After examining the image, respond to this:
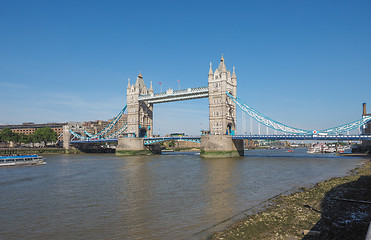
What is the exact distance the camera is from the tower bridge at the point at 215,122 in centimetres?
6419

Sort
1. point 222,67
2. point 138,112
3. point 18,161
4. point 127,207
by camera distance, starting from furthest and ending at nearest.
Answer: point 138,112
point 222,67
point 18,161
point 127,207

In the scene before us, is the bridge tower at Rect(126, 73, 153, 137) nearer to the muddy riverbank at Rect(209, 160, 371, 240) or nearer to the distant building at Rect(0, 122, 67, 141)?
the muddy riverbank at Rect(209, 160, 371, 240)

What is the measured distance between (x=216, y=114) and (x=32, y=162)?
40.3m

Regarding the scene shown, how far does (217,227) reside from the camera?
44.1 feet

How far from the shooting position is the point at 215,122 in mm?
69875

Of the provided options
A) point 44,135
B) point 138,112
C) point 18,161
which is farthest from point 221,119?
point 44,135

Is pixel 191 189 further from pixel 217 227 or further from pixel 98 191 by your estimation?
pixel 217 227

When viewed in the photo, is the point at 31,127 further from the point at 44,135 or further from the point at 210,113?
the point at 210,113

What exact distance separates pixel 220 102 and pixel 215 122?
495 centimetres

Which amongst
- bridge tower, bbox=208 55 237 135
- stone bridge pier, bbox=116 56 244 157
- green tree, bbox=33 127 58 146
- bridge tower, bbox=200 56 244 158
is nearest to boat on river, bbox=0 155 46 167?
stone bridge pier, bbox=116 56 244 157

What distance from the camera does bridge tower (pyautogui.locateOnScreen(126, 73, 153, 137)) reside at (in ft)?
283

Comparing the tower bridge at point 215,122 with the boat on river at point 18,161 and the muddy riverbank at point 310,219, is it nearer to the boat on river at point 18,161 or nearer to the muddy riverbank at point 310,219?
the boat on river at point 18,161

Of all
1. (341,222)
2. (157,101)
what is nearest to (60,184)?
(341,222)

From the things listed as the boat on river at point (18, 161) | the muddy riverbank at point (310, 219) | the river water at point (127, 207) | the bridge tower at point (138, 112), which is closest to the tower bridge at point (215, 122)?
the bridge tower at point (138, 112)
